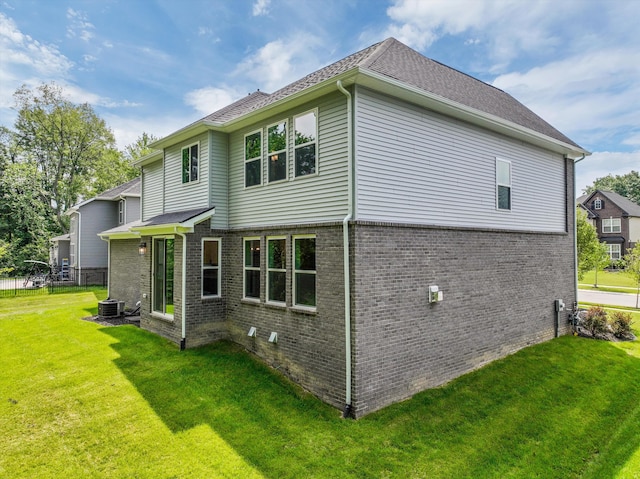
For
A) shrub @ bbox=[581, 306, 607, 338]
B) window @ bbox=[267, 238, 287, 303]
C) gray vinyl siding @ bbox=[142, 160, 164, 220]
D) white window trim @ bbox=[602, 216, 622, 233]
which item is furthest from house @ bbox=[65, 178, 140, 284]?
white window trim @ bbox=[602, 216, 622, 233]

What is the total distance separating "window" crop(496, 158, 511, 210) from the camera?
9953mm

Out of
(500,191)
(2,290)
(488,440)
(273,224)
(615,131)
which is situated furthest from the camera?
(615,131)

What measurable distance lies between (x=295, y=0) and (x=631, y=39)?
11.4m

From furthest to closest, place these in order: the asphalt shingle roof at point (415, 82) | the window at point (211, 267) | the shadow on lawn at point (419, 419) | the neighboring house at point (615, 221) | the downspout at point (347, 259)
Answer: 1. the neighboring house at point (615, 221)
2. the window at point (211, 267)
3. the asphalt shingle roof at point (415, 82)
4. the downspout at point (347, 259)
5. the shadow on lawn at point (419, 419)

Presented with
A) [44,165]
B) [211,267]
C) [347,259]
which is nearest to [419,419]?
[347,259]

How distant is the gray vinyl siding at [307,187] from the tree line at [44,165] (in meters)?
31.0

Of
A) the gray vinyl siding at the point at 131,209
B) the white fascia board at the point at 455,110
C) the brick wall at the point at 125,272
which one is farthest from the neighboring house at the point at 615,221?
the brick wall at the point at 125,272

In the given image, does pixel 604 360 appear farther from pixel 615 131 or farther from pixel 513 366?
pixel 615 131

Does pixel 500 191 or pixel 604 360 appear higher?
pixel 500 191

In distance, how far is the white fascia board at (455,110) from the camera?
6.73 meters

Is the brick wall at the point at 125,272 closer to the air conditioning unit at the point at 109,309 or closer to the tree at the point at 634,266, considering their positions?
the air conditioning unit at the point at 109,309

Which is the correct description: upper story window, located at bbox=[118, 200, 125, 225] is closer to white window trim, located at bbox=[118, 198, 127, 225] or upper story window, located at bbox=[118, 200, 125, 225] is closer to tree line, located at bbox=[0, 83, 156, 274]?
white window trim, located at bbox=[118, 198, 127, 225]

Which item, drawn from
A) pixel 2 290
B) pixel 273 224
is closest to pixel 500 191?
pixel 273 224

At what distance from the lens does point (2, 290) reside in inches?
854
